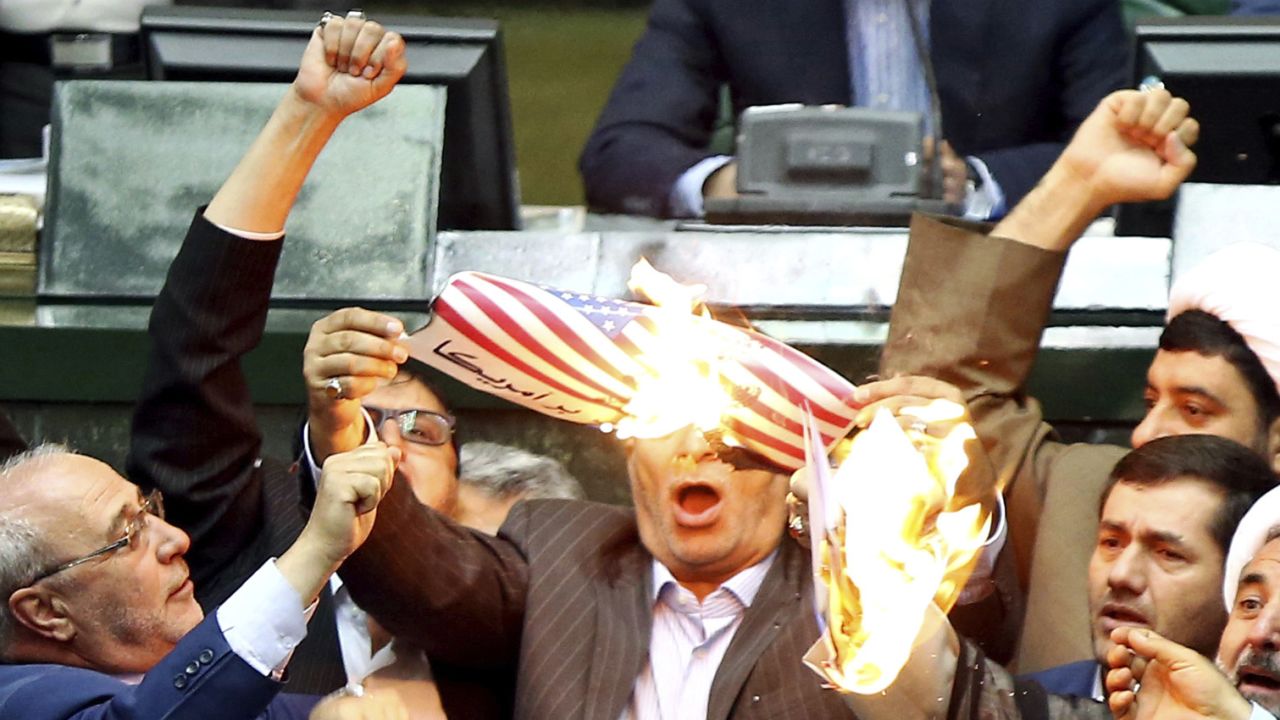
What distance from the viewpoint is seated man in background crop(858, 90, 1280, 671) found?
12.6 feet

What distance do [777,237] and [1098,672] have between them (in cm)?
119

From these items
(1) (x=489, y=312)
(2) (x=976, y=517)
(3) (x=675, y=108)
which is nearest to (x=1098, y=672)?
(2) (x=976, y=517)

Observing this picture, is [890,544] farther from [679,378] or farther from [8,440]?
[8,440]

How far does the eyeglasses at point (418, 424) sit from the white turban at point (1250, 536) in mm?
1393

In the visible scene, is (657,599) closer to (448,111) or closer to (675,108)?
(448,111)

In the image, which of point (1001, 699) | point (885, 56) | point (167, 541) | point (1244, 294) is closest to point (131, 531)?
point (167, 541)

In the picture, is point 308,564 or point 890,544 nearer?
point 890,544

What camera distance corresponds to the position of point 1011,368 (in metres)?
3.91

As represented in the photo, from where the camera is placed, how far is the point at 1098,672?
3.66 m

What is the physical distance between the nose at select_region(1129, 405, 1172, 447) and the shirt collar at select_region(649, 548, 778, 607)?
2.03 ft

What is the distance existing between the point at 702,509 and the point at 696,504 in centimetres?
1

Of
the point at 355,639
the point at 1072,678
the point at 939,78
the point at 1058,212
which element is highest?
the point at 1058,212

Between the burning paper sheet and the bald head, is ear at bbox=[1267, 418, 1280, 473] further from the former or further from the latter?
the bald head

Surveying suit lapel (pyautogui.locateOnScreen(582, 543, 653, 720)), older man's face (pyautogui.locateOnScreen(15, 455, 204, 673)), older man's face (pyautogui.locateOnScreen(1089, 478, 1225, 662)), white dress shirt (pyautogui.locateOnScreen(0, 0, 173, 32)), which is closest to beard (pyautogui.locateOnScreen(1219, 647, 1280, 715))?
older man's face (pyautogui.locateOnScreen(1089, 478, 1225, 662))
